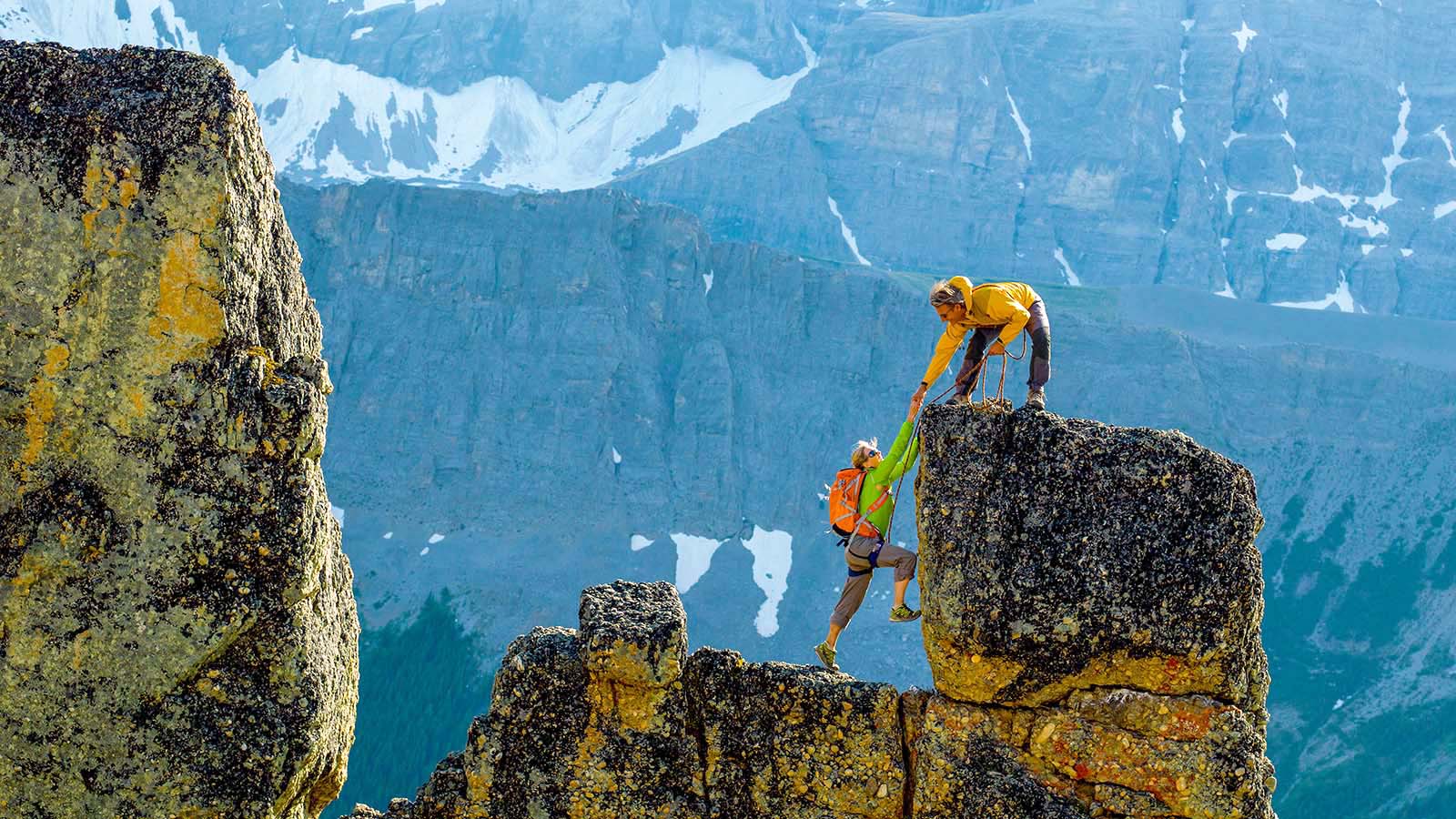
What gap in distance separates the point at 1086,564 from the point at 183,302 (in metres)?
8.77

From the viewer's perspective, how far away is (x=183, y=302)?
12.7 metres

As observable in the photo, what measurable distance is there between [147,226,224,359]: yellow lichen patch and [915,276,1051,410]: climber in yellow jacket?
7166 millimetres

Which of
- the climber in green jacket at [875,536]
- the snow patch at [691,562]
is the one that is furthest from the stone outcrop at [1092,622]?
the snow patch at [691,562]

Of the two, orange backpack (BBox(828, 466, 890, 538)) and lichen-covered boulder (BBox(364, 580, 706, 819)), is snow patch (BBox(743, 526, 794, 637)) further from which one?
lichen-covered boulder (BBox(364, 580, 706, 819))

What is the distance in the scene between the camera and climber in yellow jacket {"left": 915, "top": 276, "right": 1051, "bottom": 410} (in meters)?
15.2

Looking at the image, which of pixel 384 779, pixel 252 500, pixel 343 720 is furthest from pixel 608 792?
pixel 384 779

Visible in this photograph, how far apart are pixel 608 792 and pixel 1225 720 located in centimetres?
614

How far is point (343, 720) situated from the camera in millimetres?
14344

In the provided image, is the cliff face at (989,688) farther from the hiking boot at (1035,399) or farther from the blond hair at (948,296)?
the blond hair at (948,296)

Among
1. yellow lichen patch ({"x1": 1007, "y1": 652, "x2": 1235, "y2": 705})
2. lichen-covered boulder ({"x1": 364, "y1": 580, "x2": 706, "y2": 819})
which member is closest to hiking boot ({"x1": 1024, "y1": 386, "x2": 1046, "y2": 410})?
yellow lichen patch ({"x1": 1007, "y1": 652, "x2": 1235, "y2": 705})

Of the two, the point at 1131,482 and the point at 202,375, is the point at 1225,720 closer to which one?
the point at 1131,482

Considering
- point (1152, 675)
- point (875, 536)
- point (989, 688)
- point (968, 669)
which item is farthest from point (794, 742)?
point (1152, 675)

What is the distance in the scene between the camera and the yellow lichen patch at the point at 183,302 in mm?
12656

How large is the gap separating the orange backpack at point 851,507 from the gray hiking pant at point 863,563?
0.11 meters
